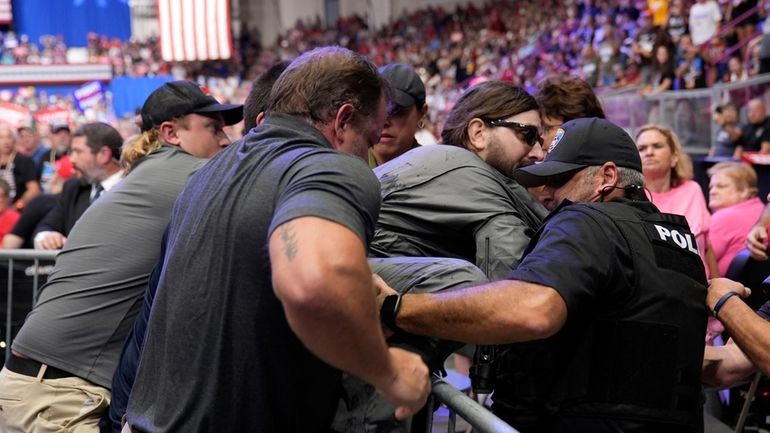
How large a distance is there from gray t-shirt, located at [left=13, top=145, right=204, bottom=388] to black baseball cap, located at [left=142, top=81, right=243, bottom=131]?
0.40 meters

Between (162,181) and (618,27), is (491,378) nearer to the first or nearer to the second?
(162,181)

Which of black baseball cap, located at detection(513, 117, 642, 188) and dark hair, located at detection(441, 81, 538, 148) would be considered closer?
black baseball cap, located at detection(513, 117, 642, 188)

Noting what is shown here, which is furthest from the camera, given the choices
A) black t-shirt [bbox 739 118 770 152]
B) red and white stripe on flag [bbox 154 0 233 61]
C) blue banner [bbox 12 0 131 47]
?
blue banner [bbox 12 0 131 47]

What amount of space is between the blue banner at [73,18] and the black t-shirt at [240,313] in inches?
1551

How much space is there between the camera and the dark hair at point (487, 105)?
3.08 metres

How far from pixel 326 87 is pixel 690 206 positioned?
3.77 meters

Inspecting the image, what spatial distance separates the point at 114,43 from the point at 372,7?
11.0 metres

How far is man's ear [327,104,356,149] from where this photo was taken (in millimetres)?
2141

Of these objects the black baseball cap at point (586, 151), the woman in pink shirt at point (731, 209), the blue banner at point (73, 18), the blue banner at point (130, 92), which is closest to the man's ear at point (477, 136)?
the black baseball cap at point (586, 151)

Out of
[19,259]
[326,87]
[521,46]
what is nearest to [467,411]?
[326,87]

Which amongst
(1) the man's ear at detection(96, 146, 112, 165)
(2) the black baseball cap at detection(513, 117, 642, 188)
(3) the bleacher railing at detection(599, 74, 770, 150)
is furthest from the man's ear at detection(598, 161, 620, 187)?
(3) the bleacher railing at detection(599, 74, 770, 150)

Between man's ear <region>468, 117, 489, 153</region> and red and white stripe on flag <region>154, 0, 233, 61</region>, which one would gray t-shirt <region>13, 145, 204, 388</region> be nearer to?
man's ear <region>468, 117, 489, 153</region>

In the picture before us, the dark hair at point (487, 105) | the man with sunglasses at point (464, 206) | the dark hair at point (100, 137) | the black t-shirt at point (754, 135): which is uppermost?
the dark hair at point (487, 105)

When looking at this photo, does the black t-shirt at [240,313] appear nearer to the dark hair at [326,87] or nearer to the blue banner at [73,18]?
the dark hair at [326,87]
